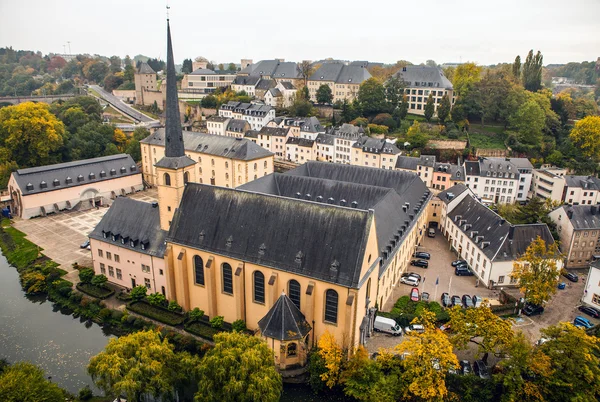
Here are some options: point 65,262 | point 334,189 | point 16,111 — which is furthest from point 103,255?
point 16,111

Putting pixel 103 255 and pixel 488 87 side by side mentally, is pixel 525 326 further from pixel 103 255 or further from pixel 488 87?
pixel 488 87

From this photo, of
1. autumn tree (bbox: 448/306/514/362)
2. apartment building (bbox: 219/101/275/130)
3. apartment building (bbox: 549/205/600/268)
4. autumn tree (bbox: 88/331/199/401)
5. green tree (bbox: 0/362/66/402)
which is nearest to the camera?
green tree (bbox: 0/362/66/402)

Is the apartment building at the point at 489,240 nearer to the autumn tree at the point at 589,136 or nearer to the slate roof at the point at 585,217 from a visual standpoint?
the slate roof at the point at 585,217

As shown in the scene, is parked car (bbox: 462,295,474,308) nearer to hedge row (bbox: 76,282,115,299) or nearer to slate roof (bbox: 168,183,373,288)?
slate roof (bbox: 168,183,373,288)

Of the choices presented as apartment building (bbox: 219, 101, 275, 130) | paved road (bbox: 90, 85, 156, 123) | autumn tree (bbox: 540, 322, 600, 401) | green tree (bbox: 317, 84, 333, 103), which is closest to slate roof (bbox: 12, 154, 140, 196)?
apartment building (bbox: 219, 101, 275, 130)

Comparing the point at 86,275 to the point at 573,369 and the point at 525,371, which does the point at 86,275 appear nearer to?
the point at 525,371

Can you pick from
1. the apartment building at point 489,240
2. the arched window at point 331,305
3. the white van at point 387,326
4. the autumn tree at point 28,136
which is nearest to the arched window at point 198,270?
the arched window at point 331,305
